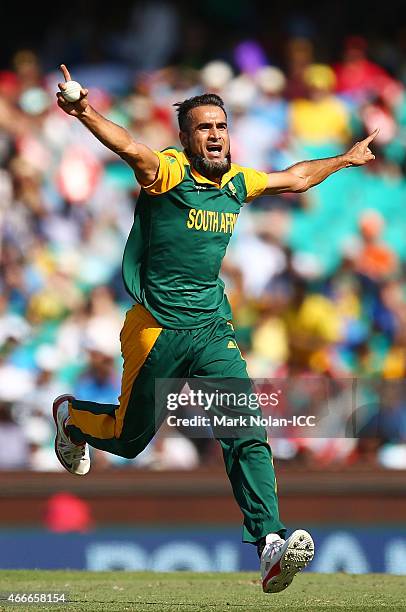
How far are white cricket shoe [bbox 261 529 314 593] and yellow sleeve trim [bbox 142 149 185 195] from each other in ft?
6.02

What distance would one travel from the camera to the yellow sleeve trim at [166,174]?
21.6 ft

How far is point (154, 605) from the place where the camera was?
682 centimetres

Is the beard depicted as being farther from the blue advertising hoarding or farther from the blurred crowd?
the blue advertising hoarding

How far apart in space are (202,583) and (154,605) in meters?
1.56

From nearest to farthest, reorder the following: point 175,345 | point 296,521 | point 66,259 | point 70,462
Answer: point 175,345 → point 70,462 → point 296,521 → point 66,259

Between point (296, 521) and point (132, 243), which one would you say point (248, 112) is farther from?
point (132, 243)

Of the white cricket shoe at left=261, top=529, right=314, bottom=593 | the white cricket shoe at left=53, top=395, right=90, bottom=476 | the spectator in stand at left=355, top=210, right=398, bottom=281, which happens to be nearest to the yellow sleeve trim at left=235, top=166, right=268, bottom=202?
the white cricket shoe at left=53, top=395, right=90, bottom=476

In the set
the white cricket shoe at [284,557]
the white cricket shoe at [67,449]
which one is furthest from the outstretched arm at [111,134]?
the white cricket shoe at [284,557]

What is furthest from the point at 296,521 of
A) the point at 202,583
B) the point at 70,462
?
the point at 70,462

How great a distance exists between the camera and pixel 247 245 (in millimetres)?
12320

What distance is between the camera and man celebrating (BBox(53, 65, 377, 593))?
661 centimetres

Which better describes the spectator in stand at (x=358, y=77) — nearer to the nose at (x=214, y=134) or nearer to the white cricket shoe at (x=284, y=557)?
the nose at (x=214, y=134)

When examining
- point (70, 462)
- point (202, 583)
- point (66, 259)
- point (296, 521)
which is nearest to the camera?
point (70, 462)

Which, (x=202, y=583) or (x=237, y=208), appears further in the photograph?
(x=202, y=583)
